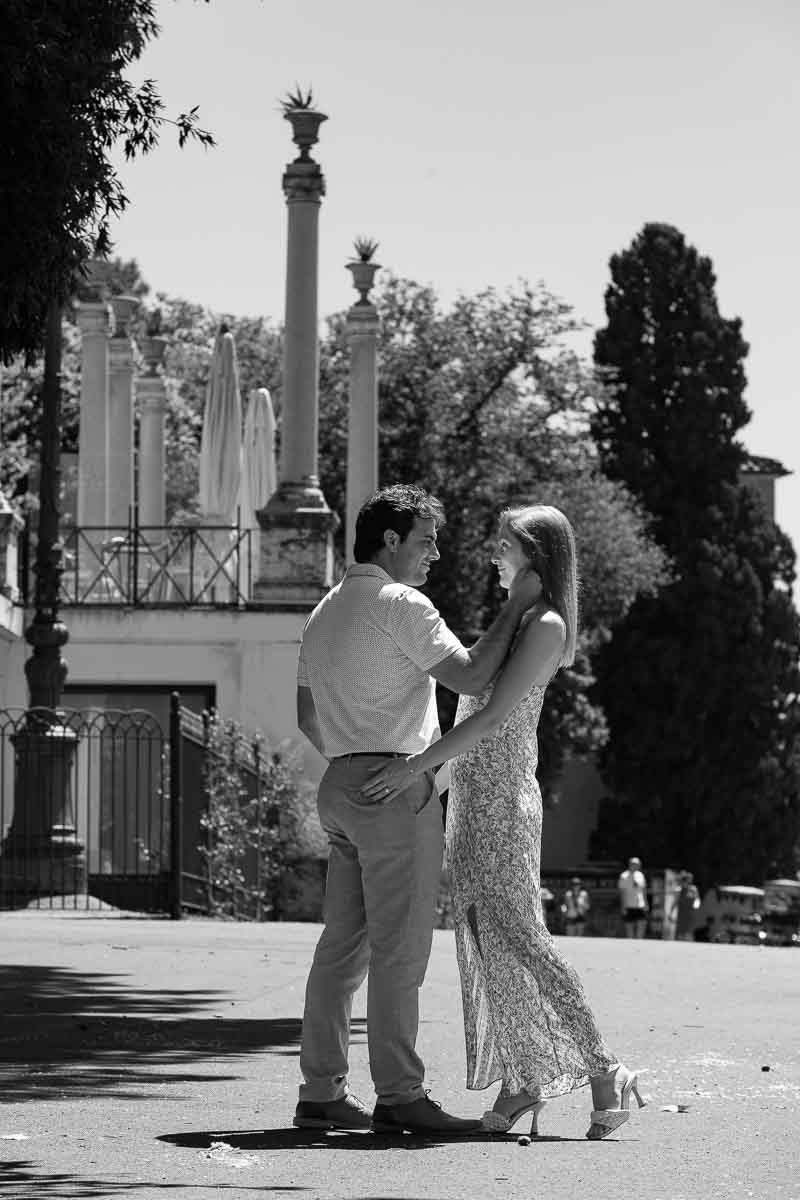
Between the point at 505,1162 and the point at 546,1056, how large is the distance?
600mm

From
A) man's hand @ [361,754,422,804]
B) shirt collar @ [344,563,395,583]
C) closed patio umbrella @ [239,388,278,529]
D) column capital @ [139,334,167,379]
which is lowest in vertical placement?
man's hand @ [361,754,422,804]

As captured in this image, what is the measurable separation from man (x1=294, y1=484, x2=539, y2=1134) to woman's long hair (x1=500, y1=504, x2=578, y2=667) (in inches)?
2.4

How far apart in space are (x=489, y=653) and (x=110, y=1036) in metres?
3.44

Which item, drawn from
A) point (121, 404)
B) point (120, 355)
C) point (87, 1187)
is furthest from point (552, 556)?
point (120, 355)

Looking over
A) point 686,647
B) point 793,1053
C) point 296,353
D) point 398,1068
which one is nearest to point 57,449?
point 296,353

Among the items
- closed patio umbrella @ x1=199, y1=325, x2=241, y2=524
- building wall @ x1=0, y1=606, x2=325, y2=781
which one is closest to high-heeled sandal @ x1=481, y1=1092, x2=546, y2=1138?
building wall @ x1=0, y1=606, x2=325, y2=781

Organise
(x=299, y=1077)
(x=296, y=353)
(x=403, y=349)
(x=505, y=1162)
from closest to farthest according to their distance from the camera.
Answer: (x=505, y=1162) → (x=299, y=1077) → (x=296, y=353) → (x=403, y=349)

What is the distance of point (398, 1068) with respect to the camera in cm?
718

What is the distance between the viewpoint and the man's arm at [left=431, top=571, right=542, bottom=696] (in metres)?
7.14

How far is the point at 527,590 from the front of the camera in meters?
7.31

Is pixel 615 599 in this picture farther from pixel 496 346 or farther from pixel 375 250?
pixel 375 250

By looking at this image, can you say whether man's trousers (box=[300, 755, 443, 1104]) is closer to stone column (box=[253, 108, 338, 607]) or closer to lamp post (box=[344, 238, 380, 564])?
stone column (box=[253, 108, 338, 607])

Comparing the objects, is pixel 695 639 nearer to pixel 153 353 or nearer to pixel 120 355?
pixel 153 353

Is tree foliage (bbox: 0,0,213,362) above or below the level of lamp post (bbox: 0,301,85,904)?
above
